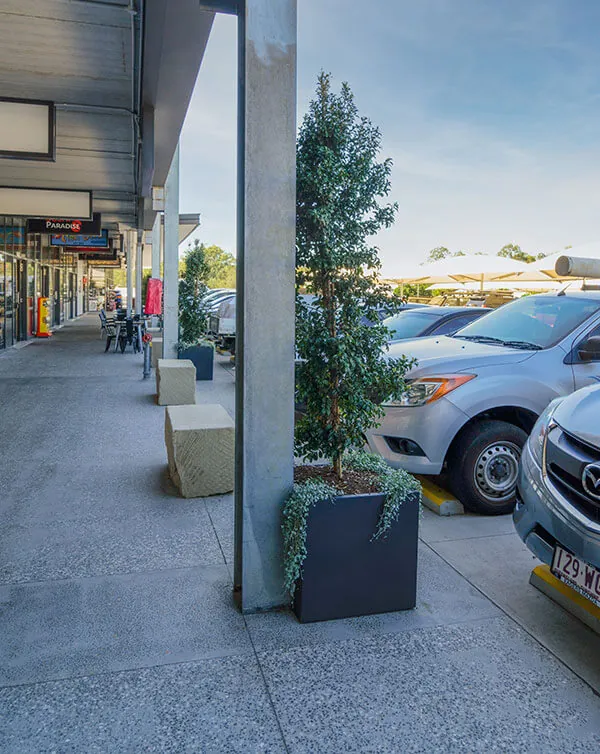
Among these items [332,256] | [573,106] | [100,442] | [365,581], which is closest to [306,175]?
[332,256]

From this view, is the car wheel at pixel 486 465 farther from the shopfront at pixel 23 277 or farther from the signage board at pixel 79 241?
the signage board at pixel 79 241

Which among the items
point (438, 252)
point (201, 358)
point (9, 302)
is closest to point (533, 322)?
point (201, 358)

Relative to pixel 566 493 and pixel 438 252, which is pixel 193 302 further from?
pixel 438 252

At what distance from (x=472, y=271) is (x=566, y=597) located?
786 inches

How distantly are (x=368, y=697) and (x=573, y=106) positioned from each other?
18.0 meters

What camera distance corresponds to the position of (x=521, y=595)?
3.82 meters

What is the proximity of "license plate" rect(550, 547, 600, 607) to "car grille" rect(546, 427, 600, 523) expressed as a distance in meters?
0.23

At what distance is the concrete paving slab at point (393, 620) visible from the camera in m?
3.29

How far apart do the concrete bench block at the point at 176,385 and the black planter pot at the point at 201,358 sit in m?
2.99

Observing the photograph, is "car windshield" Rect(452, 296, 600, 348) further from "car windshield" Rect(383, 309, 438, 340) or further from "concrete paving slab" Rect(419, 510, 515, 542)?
"car windshield" Rect(383, 309, 438, 340)

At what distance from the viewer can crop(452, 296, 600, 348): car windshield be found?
18.6 feet

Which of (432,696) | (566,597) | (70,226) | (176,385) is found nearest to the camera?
(432,696)

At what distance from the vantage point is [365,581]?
3.48 meters

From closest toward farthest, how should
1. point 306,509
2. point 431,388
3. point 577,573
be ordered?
point 577,573
point 306,509
point 431,388
